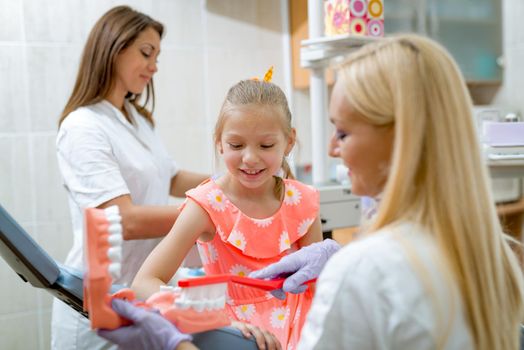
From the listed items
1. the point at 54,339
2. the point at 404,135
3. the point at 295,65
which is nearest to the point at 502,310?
the point at 404,135

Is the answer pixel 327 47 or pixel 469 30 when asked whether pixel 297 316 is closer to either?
pixel 327 47

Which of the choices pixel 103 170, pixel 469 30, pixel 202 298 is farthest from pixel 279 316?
pixel 469 30

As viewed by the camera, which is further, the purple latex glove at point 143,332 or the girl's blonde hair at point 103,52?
the girl's blonde hair at point 103,52

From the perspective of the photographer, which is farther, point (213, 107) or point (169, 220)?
point (213, 107)

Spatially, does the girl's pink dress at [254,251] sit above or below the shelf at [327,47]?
below

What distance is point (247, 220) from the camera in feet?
4.31

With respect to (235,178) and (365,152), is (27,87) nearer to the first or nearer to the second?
(235,178)

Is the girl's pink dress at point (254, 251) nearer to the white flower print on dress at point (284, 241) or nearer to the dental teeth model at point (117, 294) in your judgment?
the white flower print on dress at point (284, 241)

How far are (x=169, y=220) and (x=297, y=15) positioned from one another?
71.8 inches

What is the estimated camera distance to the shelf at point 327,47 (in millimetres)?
2072

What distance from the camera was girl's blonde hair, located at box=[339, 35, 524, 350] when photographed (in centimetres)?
80

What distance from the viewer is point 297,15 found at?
3.17 m

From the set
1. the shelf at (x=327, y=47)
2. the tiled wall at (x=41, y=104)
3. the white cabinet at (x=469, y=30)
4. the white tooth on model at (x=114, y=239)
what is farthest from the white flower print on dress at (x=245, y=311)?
the white cabinet at (x=469, y=30)

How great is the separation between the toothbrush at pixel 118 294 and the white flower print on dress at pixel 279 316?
0.32 metres
